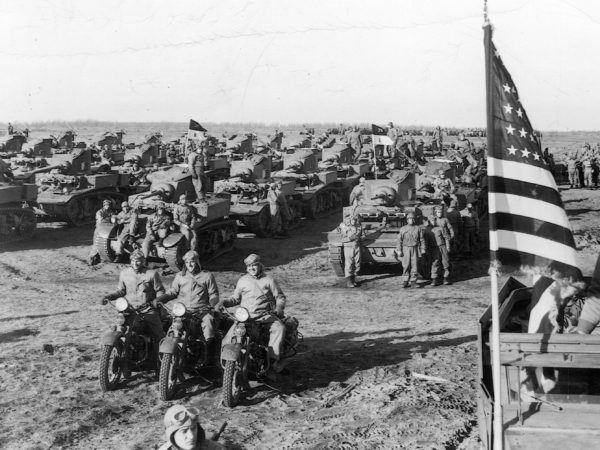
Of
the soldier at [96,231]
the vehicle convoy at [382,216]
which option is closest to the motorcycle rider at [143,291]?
the vehicle convoy at [382,216]

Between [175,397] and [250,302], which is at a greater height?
[250,302]

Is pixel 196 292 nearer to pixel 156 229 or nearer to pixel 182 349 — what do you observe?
pixel 182 349

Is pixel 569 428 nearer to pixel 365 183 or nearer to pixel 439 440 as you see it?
pixel 439 440

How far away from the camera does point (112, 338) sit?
8336 millimetres

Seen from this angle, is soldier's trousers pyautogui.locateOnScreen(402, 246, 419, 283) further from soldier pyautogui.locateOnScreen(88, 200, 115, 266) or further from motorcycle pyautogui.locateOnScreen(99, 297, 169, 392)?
soldier pyautogui.locateOnScreen(88, 200, 115, 266)

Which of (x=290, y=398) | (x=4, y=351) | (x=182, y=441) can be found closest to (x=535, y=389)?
(x=182, y=441)

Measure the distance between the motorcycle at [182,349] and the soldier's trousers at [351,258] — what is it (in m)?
6.25

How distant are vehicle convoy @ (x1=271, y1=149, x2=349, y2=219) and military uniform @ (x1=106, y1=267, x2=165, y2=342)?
48.3 feet

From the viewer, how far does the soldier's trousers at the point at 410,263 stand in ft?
47.3

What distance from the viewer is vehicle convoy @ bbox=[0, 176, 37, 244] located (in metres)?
20.1

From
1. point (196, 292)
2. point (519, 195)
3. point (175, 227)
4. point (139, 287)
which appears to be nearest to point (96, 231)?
point (175, 227)

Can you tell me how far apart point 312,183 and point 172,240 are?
1028 centimetres

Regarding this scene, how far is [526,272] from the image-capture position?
534cm

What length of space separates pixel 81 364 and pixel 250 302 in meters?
2.77
